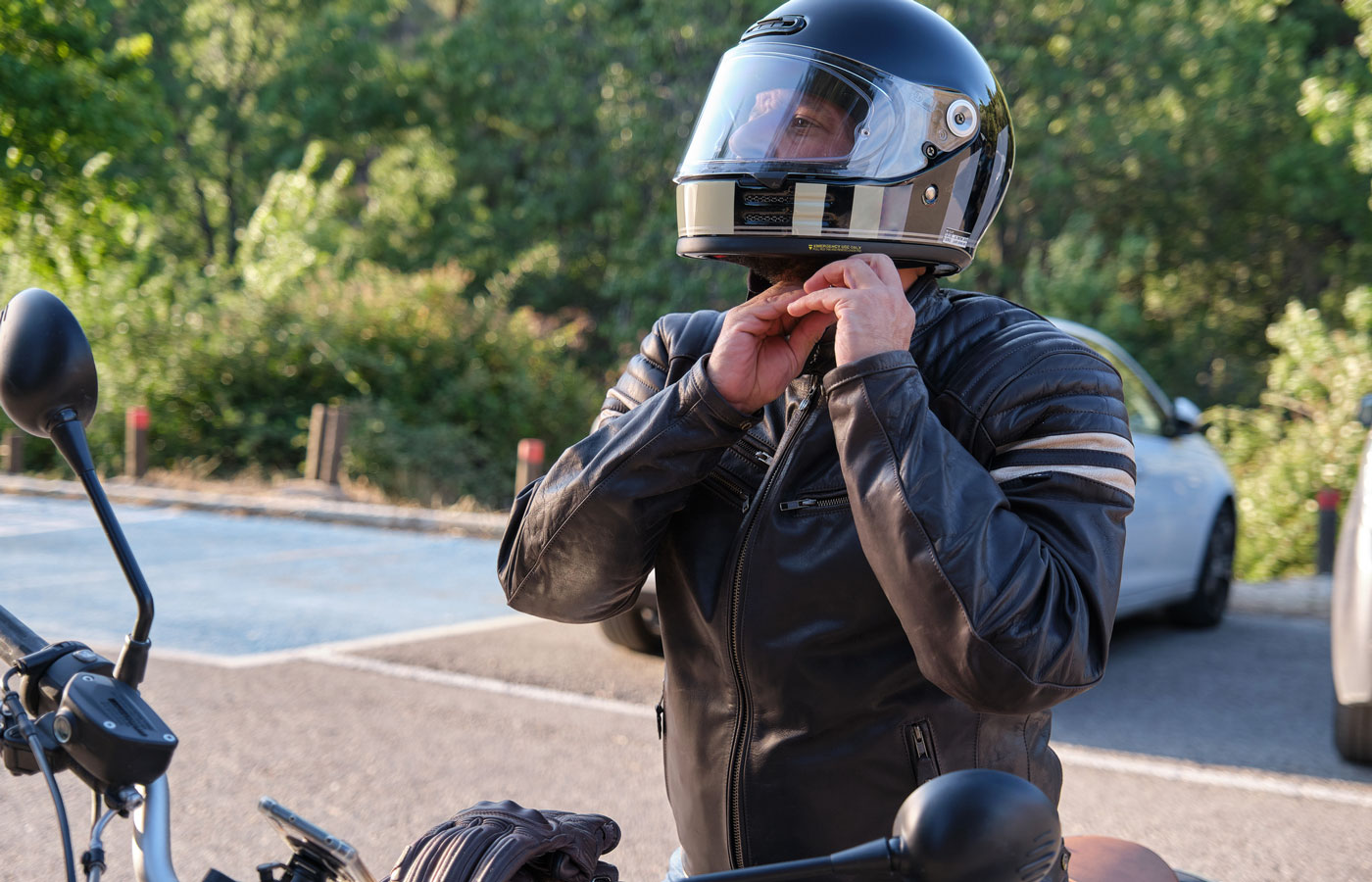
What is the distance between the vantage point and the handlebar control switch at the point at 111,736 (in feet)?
4.67

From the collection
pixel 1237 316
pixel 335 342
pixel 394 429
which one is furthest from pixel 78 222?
pixel 1237 316

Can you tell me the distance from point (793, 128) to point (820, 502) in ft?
1.75

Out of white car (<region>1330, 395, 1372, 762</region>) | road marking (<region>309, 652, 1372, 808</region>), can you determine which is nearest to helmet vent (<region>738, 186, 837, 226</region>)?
white car (<region>1330, 395, 1372, 762</region>)

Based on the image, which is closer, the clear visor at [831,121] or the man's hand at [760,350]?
the man's hand at [760,350]

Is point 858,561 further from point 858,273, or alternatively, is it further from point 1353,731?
point 1353,731

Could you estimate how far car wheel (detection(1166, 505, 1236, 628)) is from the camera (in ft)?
25.4

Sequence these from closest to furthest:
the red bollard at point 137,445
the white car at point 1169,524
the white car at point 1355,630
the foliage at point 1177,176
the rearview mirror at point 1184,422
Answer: the white car at point 1355,630, the white car at point 1169,524, the rearview mirror at point 1184,422, the red bollard at point 137,445, the foliage at point 1177,176

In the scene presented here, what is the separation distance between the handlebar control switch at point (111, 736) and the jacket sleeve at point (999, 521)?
2.64 ft

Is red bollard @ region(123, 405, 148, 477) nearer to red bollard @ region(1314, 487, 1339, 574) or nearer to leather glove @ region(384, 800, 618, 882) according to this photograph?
red bollard @ region(1314, 487, 1339, 574)

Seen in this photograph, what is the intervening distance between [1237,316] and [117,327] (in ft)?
58.8

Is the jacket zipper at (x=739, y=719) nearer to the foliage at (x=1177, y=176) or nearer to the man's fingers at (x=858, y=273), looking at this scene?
the man's fingers at (x=858, y=273)

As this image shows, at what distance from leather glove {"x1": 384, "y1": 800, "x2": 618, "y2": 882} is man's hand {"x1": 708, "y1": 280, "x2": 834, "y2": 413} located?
54cm

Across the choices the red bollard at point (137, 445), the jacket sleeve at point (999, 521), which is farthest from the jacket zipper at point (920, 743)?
the red bollard at point (137, 445)

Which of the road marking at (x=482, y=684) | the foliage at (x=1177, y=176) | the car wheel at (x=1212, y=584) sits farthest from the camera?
the foliage at (x=1177, y=176)
